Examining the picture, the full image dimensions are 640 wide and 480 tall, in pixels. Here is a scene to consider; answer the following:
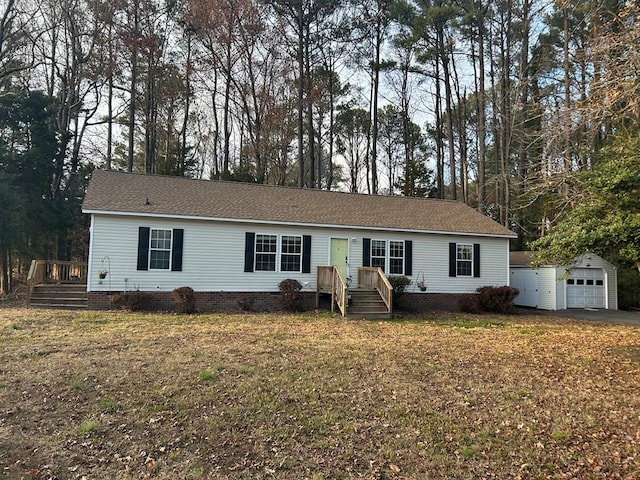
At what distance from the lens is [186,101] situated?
26188 mm

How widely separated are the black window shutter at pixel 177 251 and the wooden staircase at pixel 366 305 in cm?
558

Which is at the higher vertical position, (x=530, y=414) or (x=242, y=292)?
(x=242, y=292)

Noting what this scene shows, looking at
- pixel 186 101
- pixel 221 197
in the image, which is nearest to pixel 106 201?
pixel 221 197

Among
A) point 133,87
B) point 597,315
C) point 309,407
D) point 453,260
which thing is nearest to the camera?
point 309,407

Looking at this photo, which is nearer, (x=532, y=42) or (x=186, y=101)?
(x=532, y=42)

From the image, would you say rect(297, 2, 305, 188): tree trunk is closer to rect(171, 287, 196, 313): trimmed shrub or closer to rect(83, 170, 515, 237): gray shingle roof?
rect(83, 170, 515, 237): gray shingle roof

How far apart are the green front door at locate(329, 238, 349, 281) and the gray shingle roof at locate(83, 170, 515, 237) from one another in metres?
0.69

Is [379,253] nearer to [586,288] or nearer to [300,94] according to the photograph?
[586,288]

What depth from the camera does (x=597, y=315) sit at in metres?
15.8

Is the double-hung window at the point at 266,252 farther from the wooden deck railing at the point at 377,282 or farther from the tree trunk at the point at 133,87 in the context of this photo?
the tree trunk at the point at 133,87

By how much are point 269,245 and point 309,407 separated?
9.77 metres

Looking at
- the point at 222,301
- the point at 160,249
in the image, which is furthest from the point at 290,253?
the point at 160,249

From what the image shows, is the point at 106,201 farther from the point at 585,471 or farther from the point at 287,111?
the point at 287,111

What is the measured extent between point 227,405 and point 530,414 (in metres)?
3.71
